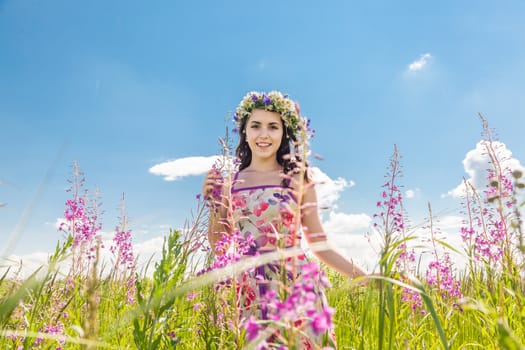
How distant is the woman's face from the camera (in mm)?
5156

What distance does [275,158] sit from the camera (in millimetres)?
5402

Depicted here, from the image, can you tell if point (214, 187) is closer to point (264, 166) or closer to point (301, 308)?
point (301, 308)

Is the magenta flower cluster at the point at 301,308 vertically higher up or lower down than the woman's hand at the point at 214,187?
lower down

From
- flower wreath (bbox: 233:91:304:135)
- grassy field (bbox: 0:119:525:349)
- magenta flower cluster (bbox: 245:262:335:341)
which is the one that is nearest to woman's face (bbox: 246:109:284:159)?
flower wreath (bbox: 233:91:304:135)

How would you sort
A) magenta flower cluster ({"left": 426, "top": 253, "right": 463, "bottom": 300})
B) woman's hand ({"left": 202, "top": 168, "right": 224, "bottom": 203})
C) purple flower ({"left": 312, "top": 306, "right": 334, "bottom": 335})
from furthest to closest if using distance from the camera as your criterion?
magenta flower cluster ({"left": 426, "top": 253, "right": 463, "bottom": 300})
woman's hand ({"left": 202, "top": 168, "right": 224, "bottom": 203})
purple flower ({"left": 312, "top": 306, "right": 334, "bottom": 335})

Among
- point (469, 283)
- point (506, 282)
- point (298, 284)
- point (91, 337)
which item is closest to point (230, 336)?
point (91, 337)

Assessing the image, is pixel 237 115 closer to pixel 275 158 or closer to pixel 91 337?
pixel 275 158

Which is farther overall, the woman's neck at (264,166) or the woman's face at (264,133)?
the woman's neck at (264,166)

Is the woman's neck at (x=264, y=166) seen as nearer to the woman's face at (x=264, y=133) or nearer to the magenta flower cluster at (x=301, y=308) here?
the woman's face at (x=264, y=133)

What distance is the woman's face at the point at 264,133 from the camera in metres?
5.16

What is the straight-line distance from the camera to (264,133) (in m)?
5.16

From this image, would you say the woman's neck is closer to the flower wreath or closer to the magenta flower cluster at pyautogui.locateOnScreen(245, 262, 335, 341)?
the flower wreath

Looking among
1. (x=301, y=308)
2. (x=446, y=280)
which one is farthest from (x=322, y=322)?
(x=446, y=280)

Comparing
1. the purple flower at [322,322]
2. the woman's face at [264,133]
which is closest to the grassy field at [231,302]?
the purple flower at [322,322]
